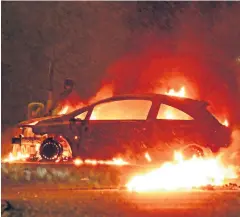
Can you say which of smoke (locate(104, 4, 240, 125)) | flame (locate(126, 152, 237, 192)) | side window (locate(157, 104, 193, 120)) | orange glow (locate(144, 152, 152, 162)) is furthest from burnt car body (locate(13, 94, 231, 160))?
smoke (locate(104, 4, 240, 125))

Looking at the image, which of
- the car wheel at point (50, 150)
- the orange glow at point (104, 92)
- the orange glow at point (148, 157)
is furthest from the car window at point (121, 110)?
the orange glow at point (104, 92)

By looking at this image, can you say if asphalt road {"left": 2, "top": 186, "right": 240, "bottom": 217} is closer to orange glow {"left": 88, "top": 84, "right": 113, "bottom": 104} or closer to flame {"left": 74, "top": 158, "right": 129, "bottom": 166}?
flame {"left": 74, "top": 158, "right": 129, "bottom": 166}

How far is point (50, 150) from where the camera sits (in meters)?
11.8

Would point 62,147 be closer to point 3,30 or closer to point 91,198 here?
point 91,198

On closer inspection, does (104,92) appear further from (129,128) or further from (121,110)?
(129,128)

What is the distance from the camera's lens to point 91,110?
12.0 m

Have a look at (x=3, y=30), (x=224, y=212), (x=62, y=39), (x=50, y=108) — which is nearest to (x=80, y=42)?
(x=62, y=39)

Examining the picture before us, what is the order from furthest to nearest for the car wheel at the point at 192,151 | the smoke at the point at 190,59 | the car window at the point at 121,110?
the smoke at the point at 190,59 < the car window at the point at 121,110 < the car wheel at the point at 192,151

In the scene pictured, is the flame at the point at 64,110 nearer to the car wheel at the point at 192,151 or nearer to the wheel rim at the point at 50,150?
the wheel rim at the point at 50,150

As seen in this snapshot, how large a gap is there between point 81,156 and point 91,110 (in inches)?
35.2

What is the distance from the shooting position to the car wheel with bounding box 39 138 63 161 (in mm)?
11797

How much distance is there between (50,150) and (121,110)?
154cm

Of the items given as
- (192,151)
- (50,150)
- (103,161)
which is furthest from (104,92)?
(192,151)

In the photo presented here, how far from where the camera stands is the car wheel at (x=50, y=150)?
11797 mm
